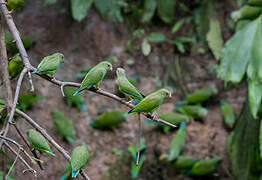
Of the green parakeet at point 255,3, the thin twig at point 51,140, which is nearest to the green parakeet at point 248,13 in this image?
the green parakeet at point 255,3

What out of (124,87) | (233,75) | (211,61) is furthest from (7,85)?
(211,61)

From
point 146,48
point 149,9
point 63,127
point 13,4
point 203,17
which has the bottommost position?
point 63,127

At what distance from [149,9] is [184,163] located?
1454mm

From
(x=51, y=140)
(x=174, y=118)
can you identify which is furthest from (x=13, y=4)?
(x=174, y=118)

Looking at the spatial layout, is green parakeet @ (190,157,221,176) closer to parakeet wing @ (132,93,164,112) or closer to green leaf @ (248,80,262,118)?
green leaf @ (248,80,262,118)

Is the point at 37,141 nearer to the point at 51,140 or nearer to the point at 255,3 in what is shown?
the point at 51,140

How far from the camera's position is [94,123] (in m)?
2.98

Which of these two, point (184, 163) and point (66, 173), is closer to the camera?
point (66, 173)

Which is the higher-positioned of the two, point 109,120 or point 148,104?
point 148,104

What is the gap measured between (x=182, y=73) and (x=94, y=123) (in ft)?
3.41

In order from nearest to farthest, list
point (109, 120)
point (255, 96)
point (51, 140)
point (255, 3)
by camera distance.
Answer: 1. point (51, 140)
2. point (255, 96)
3. point (255, 3)
4. point (109, 120)

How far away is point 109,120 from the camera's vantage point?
2959 mm

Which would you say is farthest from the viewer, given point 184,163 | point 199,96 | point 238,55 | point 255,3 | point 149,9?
point 149,9

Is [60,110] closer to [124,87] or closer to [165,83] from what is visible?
[165,83]
